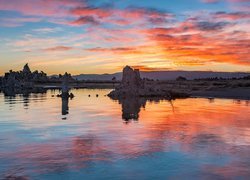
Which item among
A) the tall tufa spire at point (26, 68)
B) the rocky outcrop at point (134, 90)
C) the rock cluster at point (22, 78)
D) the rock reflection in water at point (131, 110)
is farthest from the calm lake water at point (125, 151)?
the tall tufa spire at point (26, 68)

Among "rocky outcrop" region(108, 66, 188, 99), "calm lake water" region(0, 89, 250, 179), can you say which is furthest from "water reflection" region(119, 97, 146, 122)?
"rocky outcrop" region(108, 66, 188, 99)

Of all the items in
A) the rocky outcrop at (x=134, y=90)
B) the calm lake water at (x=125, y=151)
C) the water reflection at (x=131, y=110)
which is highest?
the rocky outcrop at (x=134, y=90)

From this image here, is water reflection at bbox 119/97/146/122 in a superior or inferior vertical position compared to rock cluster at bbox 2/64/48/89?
inferior

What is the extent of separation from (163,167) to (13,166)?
5.51m

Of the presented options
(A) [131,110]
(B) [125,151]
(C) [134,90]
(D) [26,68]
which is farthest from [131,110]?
(D) [26,68]

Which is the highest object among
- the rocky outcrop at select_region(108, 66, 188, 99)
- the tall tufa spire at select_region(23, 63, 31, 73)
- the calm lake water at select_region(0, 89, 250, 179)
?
the tall tufa spire at select_region(23, 63, 31, 73)

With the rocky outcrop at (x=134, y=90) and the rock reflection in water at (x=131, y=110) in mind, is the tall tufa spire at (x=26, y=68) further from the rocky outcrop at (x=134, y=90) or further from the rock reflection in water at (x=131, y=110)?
the rock reflection in water at (x=131, y=110)

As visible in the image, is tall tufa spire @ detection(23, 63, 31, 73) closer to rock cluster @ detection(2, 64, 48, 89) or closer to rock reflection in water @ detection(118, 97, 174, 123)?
rock cluster @ detection(2, 64, 48, 89)

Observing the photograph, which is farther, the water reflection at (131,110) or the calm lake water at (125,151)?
the water reflection at (131,110)

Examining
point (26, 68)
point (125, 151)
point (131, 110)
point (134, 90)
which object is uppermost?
point (26, 68)

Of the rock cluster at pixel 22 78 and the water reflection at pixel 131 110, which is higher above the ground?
the rock cluster at pixel 22 78

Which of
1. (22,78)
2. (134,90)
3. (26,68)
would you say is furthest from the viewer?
(26,68)

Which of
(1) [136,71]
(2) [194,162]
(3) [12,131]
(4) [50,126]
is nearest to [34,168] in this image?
(2) [194,162]

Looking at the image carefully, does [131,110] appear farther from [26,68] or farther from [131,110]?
[26,68]
